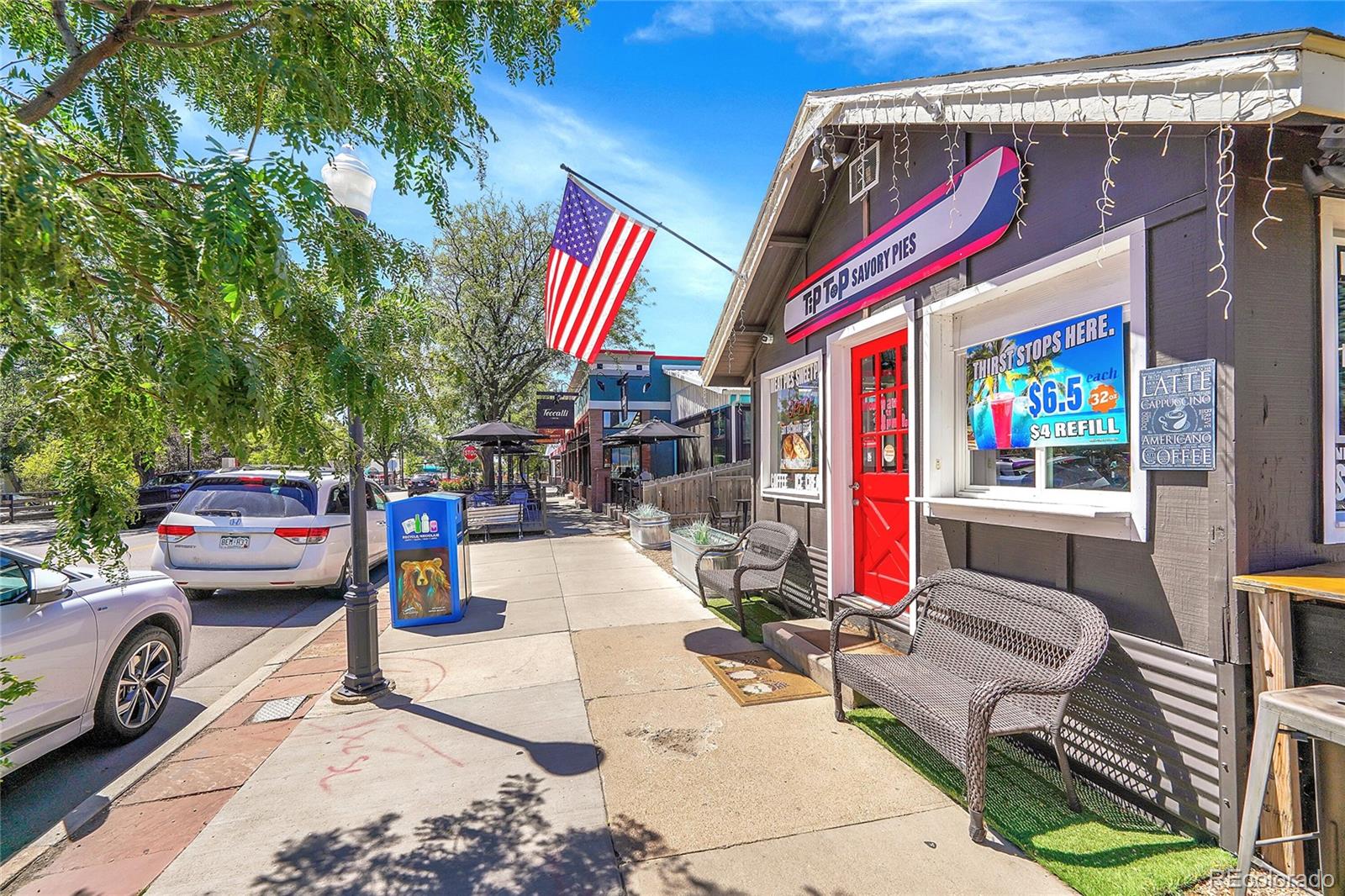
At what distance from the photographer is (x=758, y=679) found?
15.1ft

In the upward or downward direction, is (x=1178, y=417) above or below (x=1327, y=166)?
below

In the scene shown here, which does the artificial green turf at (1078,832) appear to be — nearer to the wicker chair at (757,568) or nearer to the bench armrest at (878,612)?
the bench armrest at (878,612)

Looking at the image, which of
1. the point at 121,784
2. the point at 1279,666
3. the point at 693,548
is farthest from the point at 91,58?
the point at 693,548

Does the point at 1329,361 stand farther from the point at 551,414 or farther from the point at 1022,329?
the point at 551,414

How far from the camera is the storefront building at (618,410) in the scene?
72.2ft

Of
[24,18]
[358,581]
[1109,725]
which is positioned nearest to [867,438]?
[1109,725]

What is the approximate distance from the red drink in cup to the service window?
7.03 feet

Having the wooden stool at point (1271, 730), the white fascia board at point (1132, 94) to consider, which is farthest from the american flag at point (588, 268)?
the wooden stool at point (1271, 730)

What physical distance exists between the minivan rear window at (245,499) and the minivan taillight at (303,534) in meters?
0.18

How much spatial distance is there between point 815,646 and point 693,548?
10.3 feet

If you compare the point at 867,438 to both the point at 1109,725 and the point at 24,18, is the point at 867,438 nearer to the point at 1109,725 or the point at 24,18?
the point at 1109,725

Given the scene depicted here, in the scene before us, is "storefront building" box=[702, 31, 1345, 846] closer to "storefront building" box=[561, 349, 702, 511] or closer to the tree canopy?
the tree canopy

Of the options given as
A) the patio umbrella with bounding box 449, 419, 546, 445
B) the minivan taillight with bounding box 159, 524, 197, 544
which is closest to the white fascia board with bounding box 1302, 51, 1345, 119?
the minivan taillight with bounding box 159, 524, 197, 544

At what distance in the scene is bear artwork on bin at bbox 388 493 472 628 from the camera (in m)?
6.50
